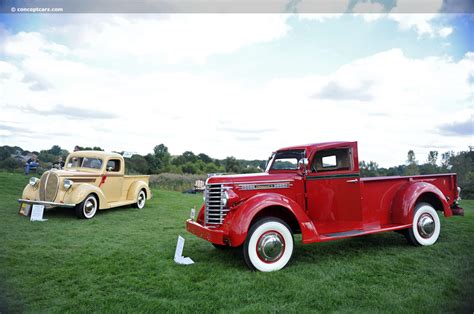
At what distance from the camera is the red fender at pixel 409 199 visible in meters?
5.44

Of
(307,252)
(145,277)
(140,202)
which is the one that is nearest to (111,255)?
(145,277)

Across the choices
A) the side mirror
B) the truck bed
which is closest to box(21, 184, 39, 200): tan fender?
the side mirror

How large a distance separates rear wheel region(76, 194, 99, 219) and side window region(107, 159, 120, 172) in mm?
1231

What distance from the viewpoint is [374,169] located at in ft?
36.0

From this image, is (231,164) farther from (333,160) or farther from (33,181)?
(333,160)

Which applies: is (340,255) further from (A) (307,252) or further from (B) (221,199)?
(B) (221,199)

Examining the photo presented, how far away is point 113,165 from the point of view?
32.2 ft

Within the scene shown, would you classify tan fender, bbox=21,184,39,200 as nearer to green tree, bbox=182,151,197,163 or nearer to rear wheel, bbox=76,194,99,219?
rear wheel, bbox=76,194,99,219

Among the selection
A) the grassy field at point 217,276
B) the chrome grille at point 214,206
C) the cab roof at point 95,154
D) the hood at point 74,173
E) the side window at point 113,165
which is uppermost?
the cab roof at point 95,154

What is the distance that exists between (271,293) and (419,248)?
321 cm

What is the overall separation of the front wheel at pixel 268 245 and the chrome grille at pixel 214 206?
1.89 feet

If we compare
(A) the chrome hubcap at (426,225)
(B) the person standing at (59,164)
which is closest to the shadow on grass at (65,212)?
(B) the person standing at (59,164)

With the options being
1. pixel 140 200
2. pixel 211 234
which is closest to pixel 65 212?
pixel 140 200

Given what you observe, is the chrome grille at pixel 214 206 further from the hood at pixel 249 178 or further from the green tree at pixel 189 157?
the green tree at pixel 189 157
